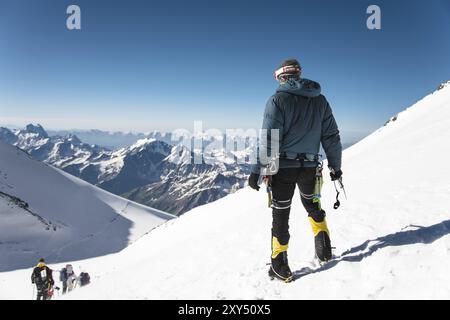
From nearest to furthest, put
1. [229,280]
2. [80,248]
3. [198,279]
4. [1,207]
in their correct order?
[229,280] < [198,279] < [80,248] < [1,207]

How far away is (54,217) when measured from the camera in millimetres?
66750

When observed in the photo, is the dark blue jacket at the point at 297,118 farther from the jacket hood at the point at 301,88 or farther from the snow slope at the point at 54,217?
the snow slope at the point at 54,217

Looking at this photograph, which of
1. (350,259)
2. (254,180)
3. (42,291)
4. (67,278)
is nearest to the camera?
(254,180)

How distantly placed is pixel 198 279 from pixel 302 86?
496cm

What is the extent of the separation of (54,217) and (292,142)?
72787 mm

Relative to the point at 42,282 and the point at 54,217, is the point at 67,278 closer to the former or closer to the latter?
the point at 42,282

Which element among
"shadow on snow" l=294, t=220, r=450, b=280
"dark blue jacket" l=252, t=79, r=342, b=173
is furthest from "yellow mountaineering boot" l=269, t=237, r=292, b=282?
"dark blue jacket" l=252, t=79, r=342, b=173

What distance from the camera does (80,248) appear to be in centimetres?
5053

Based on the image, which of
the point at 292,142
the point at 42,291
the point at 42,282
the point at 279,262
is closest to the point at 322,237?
the point at 279,262

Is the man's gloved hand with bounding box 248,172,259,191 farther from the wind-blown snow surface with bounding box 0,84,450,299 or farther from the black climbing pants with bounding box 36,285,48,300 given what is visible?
the black climbing pants with bounding box 36,285,48,300

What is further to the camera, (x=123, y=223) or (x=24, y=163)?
(x=24, y=163)

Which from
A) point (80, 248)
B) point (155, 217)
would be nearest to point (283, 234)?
point (80, 248)

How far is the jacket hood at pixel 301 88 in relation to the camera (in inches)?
233
